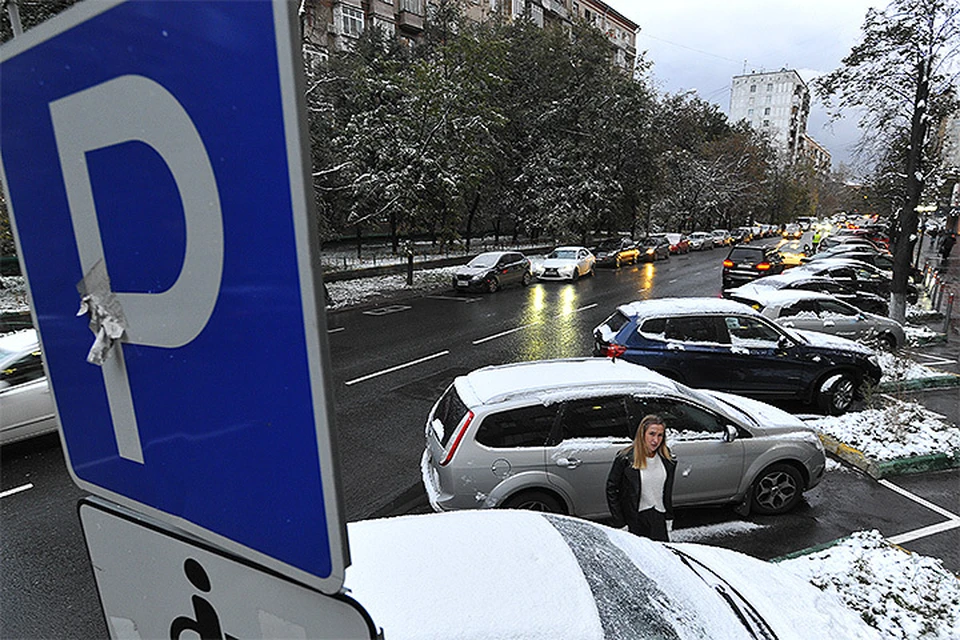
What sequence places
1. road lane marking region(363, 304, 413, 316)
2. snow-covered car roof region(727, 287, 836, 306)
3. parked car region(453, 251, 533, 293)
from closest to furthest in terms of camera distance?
snow-covered car roof region(727, 287, 836, 306)
road lane marking region(363, 304, 413, 316)
parked car region(453, 251, 533, 293)

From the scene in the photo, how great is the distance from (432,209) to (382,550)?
19236 millimetres

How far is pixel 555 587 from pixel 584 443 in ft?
9.79

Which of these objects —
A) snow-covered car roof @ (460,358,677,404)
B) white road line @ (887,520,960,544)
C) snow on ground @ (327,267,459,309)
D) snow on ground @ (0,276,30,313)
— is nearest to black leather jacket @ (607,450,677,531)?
snow-covered car roof @ (460,358,677,404)

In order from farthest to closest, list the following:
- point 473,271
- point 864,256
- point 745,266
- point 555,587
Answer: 1. point 864,256
2. point 745,266
3. point 473,271
4. point 555,587

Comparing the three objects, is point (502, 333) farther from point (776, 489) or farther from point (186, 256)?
point (186, 256)

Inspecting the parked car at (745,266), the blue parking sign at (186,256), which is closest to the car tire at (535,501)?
the blue parking sign at (186,256)

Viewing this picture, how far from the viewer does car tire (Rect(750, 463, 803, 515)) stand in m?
5.86

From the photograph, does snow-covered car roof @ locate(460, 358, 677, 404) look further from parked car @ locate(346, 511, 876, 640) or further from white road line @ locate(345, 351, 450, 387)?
white road line @ locate(345, 351, 450, 387)

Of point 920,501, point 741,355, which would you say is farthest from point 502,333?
point 920,501

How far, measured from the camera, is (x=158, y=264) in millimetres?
952

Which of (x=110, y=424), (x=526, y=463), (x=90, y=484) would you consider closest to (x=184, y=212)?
(x=110, y=424)

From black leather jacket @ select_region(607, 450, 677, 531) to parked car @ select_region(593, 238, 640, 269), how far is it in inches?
1040

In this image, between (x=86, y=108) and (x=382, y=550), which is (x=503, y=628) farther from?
(x=86, y=108)

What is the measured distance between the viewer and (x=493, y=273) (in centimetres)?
2120
